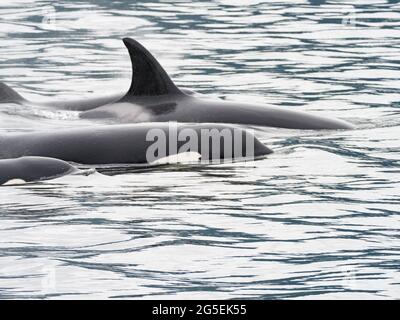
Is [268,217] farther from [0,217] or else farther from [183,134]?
[183,134]

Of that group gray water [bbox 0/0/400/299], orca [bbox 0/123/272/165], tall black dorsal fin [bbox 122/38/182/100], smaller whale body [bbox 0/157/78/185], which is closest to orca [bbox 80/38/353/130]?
tall black dorsal fin [bbox 122/38/182/100]

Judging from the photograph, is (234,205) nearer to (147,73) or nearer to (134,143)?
(134,143)

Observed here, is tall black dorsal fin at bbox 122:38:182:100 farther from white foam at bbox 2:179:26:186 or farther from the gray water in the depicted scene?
white foam at bbox 2:179:26:186

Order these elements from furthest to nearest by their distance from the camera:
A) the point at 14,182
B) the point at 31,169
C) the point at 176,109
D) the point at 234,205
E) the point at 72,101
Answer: the point at 72,101 < the point at 176,109 < the point at 31,169 < the point at 14,182 < the point at 234,205

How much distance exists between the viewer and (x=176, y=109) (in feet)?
49.5

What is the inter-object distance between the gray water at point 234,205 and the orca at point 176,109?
1.05 ft

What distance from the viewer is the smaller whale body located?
12.1m

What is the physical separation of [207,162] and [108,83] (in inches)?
281

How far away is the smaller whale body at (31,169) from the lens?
39.6 feet

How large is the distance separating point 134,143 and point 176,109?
191 centimetres

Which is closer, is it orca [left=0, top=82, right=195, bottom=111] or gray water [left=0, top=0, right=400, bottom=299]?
gray water [left=0, top=0, right=400, bottom=299]

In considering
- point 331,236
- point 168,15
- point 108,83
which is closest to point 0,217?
point 331,236

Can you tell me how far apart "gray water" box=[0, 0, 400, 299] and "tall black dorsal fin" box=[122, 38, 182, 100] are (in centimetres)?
83

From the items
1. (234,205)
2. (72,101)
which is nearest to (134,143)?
(234,205)
